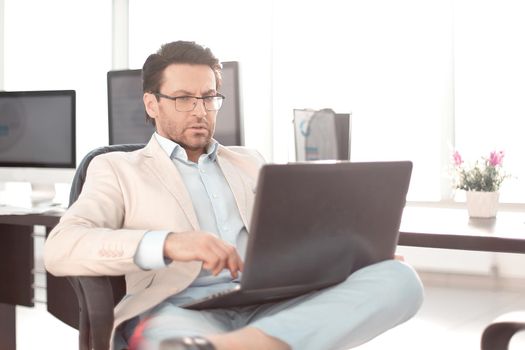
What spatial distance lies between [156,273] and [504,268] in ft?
13.5

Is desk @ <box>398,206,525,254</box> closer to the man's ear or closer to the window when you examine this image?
the man's ear

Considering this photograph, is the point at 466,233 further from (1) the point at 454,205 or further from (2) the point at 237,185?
(1) the point at 454,205

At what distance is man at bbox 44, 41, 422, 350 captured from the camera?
169 centimetres

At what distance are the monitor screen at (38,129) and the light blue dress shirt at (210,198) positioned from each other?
1822 millimetres

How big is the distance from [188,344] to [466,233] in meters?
1.08

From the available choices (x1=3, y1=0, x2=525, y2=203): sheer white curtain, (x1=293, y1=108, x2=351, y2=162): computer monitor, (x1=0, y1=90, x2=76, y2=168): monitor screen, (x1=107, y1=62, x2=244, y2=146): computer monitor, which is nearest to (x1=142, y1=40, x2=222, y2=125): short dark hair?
(x1=293, y1=108, x2=351, y2=162): computer monitor

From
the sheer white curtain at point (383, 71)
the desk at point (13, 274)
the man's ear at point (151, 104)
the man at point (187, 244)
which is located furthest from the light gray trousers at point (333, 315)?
the sheer white curtain at point (383, 71)

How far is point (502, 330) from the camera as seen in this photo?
1975 mm

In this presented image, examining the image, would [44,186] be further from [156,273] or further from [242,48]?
[242,48]

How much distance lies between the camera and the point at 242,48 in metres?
6.43

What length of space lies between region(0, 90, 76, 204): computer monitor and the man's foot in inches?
102

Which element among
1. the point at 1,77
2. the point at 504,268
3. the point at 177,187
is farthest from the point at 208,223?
the point at 1,77

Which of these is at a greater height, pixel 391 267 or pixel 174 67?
pixel 174 67

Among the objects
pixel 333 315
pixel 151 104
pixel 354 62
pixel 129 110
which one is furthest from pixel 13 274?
pixel 354 62
